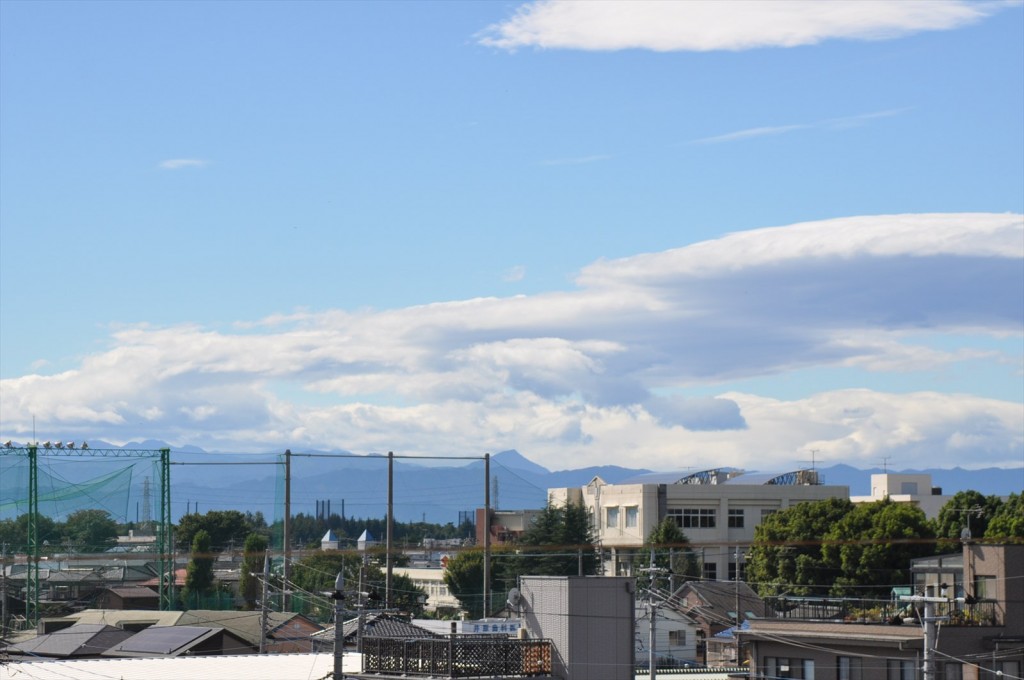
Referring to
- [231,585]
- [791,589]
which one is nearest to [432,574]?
[231,585]

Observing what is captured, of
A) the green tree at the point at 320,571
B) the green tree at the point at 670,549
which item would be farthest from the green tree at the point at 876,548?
the green tree at the point at 320,571

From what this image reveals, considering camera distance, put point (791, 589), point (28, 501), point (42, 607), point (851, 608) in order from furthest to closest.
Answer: point (791, 589) < point (42, 607) < point (28, 501) < point (851, 608)

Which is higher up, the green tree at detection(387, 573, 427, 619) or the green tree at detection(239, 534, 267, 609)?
the green tree at detection(239, 534, 267, 609)

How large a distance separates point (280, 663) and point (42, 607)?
104ft

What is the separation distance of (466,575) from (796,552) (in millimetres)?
21041

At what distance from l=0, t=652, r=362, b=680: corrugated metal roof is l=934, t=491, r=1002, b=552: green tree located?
4411 centimetres

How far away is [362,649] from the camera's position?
26.3 metres

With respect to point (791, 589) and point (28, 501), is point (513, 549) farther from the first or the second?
point (28, 501)

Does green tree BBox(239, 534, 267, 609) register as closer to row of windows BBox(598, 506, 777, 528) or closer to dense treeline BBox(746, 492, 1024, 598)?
dense treeline BBox(746, 492, 1024, 598)

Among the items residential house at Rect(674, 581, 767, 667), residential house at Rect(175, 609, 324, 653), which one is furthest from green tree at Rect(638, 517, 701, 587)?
residential house at Rect(175, 609, 324, 653)

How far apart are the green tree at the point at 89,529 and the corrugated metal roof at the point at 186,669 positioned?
112 ft

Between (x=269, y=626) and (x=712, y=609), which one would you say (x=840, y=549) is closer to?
(x=712, y=609)

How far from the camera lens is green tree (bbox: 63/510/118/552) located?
6366 cm

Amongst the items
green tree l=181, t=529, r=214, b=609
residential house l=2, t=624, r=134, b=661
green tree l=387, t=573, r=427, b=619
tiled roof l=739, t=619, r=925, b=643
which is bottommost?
green tree l=387, t=573, r=427, b=619
